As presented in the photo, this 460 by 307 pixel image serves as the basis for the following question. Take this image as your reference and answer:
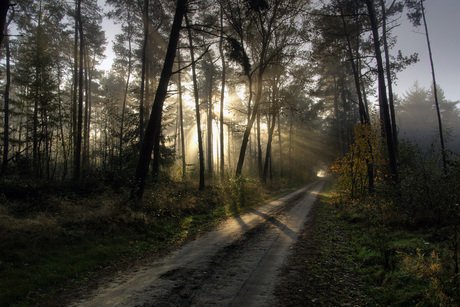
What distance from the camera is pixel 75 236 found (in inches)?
246

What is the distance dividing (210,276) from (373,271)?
3.28m

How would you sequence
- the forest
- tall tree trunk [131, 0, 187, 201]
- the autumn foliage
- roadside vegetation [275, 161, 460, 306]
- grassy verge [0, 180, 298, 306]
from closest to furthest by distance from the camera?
roadside vegetation [275, 161, 460, 306] → grassy verge [0, 180, 298, 306] → the forest → tall tree trunk [131, 0, 187, 201] → the autumn foliage

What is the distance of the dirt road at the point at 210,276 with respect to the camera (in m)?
3.59

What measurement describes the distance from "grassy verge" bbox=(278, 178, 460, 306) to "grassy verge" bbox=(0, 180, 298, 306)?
382cm

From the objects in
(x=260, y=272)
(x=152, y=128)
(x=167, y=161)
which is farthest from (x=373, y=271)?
(x=167, y=161)

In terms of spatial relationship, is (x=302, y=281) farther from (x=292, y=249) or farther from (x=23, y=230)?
(x=23, y=230)

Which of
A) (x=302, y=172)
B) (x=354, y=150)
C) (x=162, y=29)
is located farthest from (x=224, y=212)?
(x=302, y=172)

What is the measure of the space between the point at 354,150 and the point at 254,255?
8832mm

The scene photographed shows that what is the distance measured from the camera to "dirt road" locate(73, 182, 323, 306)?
3.59 m

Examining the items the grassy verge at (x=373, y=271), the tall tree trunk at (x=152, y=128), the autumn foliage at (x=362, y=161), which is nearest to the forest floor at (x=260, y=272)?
the grassy verge at (x=373, y=271)

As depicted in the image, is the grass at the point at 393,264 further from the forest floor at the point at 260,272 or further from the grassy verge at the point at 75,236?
the grassy verge at the point at 75,236

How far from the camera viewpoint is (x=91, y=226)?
7.02m

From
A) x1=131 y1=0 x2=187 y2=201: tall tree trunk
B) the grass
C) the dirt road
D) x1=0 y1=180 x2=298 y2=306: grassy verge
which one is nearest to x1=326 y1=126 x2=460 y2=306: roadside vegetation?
the grass

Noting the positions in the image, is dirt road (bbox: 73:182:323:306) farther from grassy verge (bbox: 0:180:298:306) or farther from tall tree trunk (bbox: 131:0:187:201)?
tall tree trunk (bbox: 131:0:187:201)
